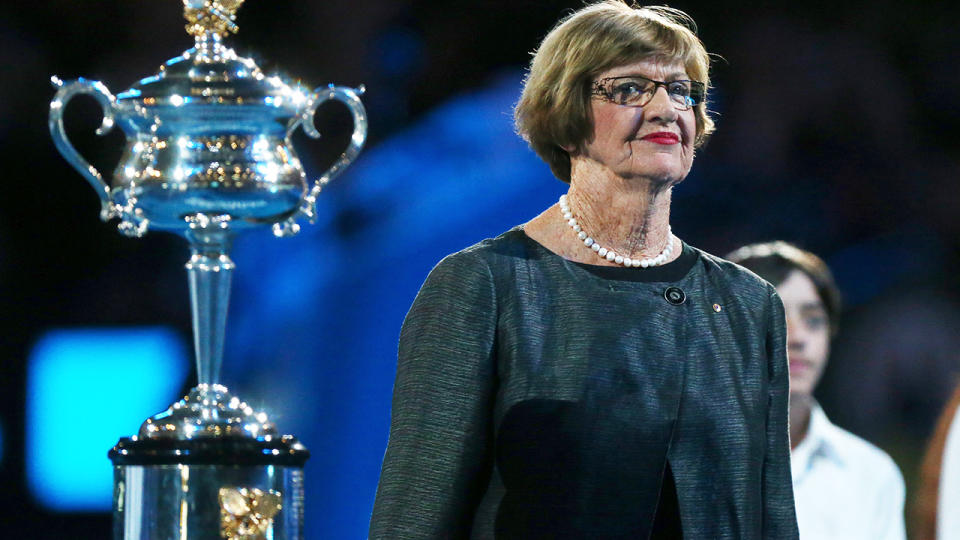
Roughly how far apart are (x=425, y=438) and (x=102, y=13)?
9.79 feet

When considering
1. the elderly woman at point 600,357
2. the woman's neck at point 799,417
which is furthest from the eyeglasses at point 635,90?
the woman's neck at point 799,417

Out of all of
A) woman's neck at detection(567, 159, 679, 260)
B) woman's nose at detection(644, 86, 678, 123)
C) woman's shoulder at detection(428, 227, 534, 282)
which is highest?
woman's nose at detection(644, 86, 678, 123)

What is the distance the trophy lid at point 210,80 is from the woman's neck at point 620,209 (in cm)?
73

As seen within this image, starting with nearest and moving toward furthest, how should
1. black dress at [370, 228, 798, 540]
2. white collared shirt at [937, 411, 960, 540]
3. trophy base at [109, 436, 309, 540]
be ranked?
black dress at [370, 228, 798, 540] < trophy base at [109, 436, 309, 540] < white collared shirt at [937, 411, 960, 540]

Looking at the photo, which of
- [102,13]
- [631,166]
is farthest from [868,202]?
[631,166]

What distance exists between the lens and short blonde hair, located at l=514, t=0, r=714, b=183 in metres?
1.75

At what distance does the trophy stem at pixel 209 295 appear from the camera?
2.36 m

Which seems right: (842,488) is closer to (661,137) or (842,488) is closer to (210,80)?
(210,80)

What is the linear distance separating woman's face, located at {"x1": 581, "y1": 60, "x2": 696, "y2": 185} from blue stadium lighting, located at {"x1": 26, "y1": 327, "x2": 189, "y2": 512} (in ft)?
8.37

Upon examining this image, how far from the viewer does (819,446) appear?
3.62 metres

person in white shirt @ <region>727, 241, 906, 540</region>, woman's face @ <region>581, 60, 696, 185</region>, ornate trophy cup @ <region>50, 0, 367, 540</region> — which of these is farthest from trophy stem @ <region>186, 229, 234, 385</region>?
person in white shirt @ <region>727, 241, 906, 540</region>

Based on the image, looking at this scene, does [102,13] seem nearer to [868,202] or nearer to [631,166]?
[868,202]

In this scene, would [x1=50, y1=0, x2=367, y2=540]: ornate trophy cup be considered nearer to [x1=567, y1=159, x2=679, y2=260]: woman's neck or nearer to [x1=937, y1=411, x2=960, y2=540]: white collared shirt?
[x1=567, y1=159, x2=679, y2=260]: woman's neck

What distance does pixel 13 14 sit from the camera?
426cm
